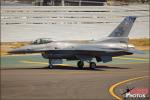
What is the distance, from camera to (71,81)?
84.9 feet

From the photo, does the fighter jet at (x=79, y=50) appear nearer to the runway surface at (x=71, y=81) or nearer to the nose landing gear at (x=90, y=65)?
the nose landing gear at (x=90, y=65)

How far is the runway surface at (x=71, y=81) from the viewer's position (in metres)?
20.5

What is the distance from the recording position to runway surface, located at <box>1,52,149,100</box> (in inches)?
806

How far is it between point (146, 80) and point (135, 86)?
289 cm

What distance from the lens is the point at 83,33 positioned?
195 feet

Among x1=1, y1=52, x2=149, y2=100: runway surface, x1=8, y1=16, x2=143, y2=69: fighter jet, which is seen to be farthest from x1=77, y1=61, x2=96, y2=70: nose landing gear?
x1=1, y1=52, x2=149, y2=100: runway surface

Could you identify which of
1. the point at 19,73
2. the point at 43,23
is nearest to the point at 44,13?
the point at 43,23

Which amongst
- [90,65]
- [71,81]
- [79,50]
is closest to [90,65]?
[90,65]

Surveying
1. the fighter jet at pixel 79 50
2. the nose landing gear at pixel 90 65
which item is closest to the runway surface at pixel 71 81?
the nose landing gear at pixel 90 65

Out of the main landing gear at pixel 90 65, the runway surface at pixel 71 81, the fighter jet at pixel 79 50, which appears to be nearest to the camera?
the runway surface at pixel 71 81

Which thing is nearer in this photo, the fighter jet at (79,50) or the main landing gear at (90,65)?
the fighter jet at (79,50)

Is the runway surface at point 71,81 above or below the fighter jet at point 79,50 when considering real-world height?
below

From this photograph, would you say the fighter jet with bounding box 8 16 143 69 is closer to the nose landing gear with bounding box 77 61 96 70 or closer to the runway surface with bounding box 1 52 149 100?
the nose landing gear with bounding box 77 61 96 70

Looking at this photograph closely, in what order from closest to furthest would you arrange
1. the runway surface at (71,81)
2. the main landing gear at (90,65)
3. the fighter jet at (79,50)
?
the runway surface at (71,81) < the fighter jet at (79,50) < the main landing gear at (90,65)
